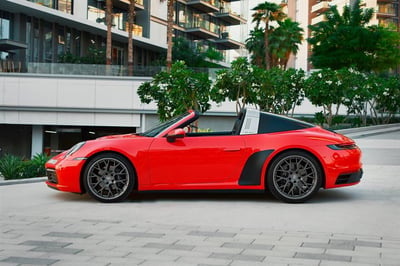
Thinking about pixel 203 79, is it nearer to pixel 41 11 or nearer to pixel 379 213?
pixel 379 213

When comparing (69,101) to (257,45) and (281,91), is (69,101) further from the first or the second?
(257,45)

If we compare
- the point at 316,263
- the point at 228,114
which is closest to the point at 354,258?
the point at 316,263

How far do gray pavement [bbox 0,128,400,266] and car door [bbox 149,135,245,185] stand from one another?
13.5 inches

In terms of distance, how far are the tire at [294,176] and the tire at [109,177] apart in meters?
1.92

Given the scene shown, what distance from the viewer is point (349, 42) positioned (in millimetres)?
50000

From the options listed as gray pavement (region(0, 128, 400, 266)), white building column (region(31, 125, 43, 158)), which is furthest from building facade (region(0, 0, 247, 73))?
gray pavement (region(0, 128, 400, 266))

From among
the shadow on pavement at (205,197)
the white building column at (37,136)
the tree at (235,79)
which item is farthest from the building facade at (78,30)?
the shadow on pavement at (205,197)

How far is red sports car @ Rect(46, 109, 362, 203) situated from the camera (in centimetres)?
748

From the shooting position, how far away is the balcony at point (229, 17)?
67938 millimetres

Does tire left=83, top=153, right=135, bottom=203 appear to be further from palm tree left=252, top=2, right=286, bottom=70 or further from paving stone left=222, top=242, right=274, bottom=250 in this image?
palm tree left=252, top=2, right=286, bottom=70

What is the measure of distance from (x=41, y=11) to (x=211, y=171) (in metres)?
34.5

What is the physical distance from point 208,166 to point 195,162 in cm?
18

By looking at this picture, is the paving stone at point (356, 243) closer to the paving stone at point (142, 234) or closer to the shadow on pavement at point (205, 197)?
the paving stone at point (142, 234)

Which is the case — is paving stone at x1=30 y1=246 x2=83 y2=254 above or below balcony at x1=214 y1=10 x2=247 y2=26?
below
